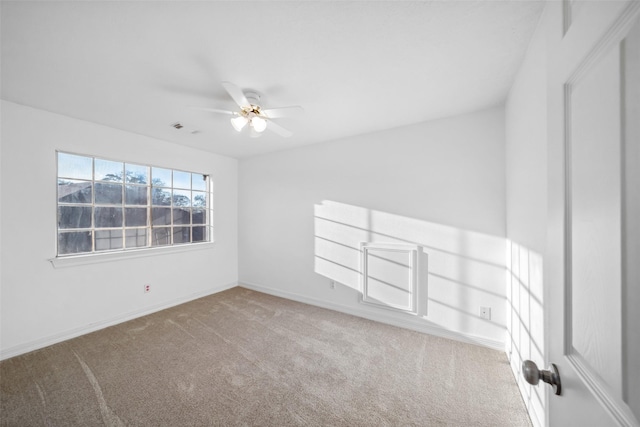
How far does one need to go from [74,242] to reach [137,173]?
1097 mm

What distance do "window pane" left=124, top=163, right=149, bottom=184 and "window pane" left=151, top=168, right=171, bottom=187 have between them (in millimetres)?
87

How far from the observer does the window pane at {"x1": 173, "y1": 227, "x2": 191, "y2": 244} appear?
3.90 m

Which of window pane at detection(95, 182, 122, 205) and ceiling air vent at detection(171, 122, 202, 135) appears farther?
window pane at detection(95, 182, 122, 205)

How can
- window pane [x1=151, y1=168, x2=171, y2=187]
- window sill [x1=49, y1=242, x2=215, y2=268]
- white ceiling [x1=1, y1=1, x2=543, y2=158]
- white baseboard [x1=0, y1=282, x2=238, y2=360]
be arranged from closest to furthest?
white ceiling [x1=1, y1=1, x2=543, y2=158], white baseboard [x1=0, y1=282, x2=238, y2=360], window sill [x1=49, y1=242, x2=215, y2=268], window pane [x1=151, y1=168, x2=171, y2=187]

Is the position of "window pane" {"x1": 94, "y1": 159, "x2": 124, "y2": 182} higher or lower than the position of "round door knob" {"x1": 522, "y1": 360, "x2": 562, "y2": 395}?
higher

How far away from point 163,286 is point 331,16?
388 cm

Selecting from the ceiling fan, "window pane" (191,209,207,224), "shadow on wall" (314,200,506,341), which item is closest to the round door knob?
the ceiling fan

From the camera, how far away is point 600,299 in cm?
49

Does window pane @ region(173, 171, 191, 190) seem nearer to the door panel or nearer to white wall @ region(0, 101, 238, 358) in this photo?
white wall @ region(0, 101, 238, 358)

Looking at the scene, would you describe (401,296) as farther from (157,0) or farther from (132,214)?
(132,214)

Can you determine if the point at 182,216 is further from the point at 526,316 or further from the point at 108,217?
the point at 526,316

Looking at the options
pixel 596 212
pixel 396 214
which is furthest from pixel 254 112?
pixel 596 212

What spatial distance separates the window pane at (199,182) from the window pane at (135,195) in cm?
74

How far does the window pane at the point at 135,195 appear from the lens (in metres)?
3.33
